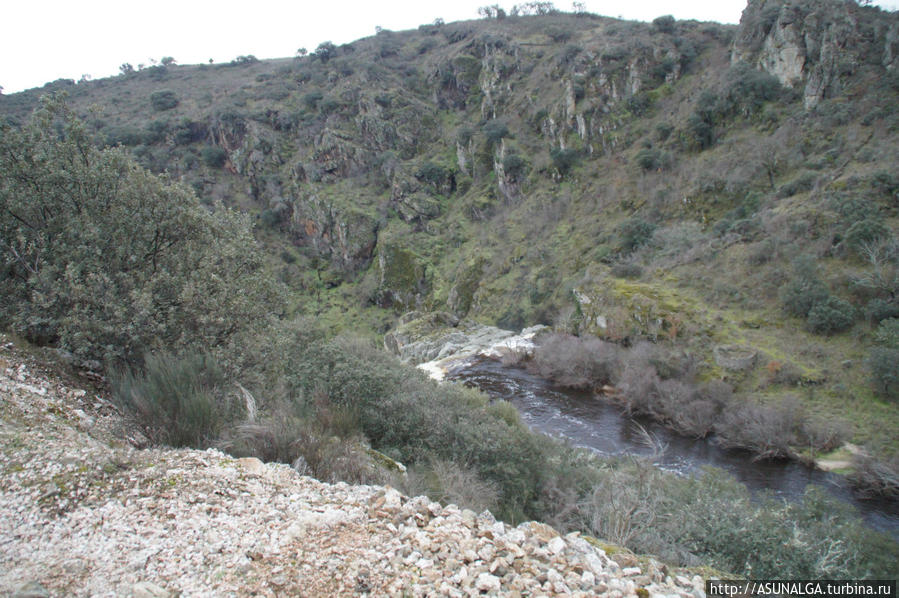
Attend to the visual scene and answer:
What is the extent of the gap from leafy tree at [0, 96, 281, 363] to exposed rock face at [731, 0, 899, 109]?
4060 cm

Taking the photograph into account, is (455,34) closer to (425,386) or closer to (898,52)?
(898,52)

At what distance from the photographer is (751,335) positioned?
1931cm

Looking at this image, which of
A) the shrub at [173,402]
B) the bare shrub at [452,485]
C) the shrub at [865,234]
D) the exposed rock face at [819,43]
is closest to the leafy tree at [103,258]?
the shrub at [173,402]

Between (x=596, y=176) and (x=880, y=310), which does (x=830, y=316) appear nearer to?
(x=880, y=310)

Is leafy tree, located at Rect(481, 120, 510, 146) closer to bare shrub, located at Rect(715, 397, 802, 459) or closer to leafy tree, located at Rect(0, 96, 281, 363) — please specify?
bare shrub, located at Rect(715, 397, 802, 459)

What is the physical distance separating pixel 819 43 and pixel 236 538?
1829 inches

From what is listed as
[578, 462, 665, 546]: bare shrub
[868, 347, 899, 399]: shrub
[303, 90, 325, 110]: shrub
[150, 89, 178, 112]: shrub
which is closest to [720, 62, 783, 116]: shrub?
[868, 347, 899, 399]: shrub

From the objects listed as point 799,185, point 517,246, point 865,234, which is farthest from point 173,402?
point 517,246

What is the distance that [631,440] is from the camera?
54.4 ft

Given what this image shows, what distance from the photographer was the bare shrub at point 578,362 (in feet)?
72.6

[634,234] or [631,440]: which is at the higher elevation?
[634,234]

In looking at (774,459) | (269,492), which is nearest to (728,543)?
(269,492)

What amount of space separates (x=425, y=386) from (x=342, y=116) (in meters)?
58.8

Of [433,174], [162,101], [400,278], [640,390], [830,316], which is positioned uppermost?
[162,101]
